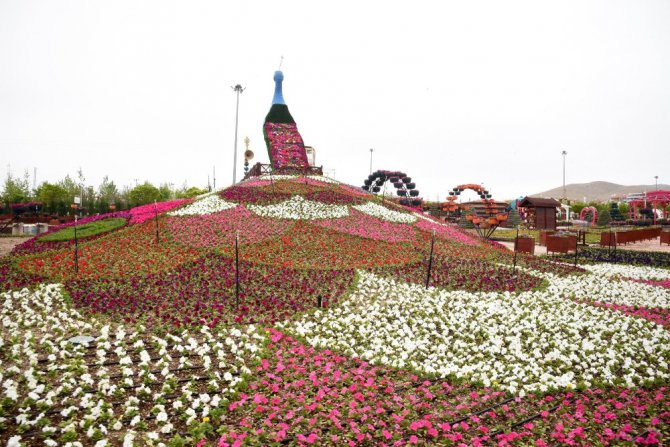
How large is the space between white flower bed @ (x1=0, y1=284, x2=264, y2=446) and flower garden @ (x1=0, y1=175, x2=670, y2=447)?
4cm

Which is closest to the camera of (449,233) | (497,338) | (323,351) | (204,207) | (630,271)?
(323,351)

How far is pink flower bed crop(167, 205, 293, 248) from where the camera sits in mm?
20859

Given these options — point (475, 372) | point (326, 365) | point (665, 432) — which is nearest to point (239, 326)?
point (326, 365)

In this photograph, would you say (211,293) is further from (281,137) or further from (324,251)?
(281,137)

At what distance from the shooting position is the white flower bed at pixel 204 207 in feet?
87.4

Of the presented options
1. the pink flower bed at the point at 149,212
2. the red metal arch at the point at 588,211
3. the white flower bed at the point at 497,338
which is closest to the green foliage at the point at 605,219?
the red metal arch at the point at 588,211

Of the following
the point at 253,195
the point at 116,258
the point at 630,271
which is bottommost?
the point at 630,271

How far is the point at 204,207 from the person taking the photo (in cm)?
2788

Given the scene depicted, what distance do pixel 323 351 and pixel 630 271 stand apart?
17.4 meters

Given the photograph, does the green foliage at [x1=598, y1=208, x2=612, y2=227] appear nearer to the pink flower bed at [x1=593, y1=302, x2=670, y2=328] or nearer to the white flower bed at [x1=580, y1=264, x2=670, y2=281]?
the white flower bed at [x1=580, y1=264, x2=670, y2=281]

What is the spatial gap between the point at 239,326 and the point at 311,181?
2627 cm

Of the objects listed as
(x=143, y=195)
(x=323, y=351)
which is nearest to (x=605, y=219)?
(x=323, y=351)

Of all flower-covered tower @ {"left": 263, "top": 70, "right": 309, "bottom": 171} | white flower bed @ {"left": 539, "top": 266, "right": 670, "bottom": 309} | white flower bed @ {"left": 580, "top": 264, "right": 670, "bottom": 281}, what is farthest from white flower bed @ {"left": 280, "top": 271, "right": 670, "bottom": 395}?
flower-covered tower @ {"left": 263, "top": 70, "right": 309, "bottom": 171}

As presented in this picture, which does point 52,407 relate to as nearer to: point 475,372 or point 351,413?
point 351,413
